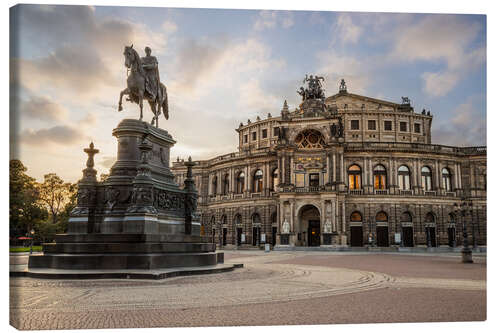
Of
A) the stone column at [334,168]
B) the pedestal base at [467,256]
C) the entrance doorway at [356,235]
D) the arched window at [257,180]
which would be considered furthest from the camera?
the arched window at [257,180]

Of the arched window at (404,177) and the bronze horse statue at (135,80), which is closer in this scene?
the bronze horse statue at (135,80)

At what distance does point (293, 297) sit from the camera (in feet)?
31.1

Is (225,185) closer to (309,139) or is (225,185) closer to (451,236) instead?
(309,139)

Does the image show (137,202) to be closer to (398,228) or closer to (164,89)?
(164,89)

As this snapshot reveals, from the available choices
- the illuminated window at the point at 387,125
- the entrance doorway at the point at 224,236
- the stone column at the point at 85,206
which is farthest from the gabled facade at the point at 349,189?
the stone column at the point at 85,206

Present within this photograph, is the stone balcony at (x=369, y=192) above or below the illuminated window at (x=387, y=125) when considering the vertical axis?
below

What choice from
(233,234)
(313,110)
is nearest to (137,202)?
(313,110)

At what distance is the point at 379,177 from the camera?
55531 mm

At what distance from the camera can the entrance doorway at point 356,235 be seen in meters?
53.0

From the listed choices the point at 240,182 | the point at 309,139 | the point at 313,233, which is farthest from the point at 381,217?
the point at 240,182

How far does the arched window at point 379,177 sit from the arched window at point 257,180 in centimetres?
1568

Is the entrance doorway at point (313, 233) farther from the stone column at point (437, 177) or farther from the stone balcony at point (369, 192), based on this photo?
the stone column at point (437, 177)

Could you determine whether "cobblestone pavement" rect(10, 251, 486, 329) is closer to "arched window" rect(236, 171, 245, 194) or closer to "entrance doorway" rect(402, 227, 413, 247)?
"entrance doorway" rect(402, 227, 413, 247)

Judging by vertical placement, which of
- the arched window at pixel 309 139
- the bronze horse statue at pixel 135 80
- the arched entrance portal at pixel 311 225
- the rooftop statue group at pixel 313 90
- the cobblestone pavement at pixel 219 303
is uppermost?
the rooftop statue group at pixel 313 90
